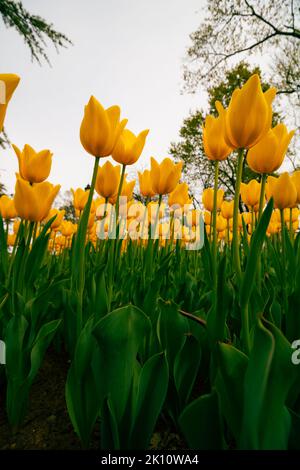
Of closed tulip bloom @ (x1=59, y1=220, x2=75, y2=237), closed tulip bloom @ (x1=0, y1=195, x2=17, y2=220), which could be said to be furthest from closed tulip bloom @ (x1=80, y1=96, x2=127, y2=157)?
closed tulip bloom @ (x1=59, y1=220, x2=75, y2=237)

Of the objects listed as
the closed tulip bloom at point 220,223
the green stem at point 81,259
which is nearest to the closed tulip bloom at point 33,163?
the green stem at point 81,259

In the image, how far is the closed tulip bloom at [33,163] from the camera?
1185 millimetres

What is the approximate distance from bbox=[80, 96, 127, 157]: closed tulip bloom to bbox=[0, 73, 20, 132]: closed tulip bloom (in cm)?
41

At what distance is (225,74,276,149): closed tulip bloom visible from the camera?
733 millimetres

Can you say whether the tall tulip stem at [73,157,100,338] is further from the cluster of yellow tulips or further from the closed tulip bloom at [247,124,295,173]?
the closed tulip bloom at [247,124,295,173]

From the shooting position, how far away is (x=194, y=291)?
1.52 meters

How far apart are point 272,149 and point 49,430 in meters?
0.95

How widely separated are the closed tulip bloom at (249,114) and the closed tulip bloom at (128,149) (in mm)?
512

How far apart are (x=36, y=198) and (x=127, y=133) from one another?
48 centimetres

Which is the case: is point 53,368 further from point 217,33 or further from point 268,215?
point 217,33

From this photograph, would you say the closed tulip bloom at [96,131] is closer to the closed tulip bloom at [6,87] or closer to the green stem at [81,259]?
the green stem at [81,259]

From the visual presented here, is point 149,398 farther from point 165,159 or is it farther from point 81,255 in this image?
point 165,159

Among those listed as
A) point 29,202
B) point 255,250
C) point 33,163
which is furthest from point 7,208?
point 255,250
